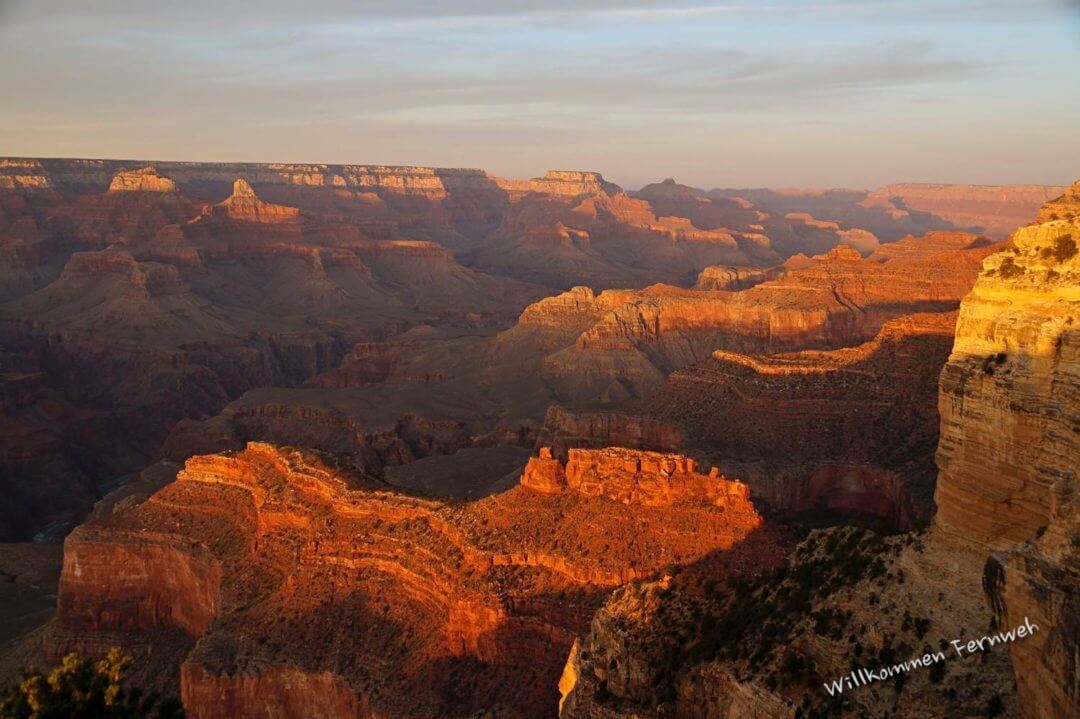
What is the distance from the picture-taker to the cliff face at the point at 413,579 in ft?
110

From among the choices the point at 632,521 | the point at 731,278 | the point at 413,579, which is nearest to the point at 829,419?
the point at 632,521

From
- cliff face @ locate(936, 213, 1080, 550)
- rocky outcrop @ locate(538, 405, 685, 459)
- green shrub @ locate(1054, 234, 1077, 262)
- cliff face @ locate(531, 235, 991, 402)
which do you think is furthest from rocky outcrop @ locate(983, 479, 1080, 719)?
cliff face @ locate(531, 235, 991, 402)

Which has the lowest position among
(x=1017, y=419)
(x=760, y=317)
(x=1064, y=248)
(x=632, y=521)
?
(x=760, y=317)

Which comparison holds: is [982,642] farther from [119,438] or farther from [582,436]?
[119,438]

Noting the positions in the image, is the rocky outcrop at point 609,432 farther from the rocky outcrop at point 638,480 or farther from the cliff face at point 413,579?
the cliff face at point 413,579

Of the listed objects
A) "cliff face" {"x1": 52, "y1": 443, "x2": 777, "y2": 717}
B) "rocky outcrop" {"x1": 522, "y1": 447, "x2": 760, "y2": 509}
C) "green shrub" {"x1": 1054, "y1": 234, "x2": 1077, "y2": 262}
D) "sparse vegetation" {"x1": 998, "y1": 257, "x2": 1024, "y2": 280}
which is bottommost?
"cliff face" {"x1": 52, "y1": 443, "x2": 777, "y2": 717}

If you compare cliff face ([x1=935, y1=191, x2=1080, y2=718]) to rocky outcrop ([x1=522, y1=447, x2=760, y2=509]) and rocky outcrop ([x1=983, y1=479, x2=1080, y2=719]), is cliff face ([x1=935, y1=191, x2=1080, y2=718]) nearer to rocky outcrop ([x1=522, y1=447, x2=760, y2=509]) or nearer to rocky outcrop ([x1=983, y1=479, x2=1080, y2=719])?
rocky outcrop ([x1=983, y1=479, x2=1080, y2=719])

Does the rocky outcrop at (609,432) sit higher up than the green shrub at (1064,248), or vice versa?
the green shrub at (1064,248)

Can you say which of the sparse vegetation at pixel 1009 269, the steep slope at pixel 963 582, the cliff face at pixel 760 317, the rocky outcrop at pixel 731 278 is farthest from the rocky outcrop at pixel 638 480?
the rocky outcrop at pixel 731 278

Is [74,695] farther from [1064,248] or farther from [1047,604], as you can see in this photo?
[1064,248]

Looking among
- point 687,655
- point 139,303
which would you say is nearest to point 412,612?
point 687,655

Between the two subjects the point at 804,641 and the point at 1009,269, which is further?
the point at 1009,269

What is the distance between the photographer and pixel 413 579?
37.0m

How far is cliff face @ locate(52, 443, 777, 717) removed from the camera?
33.5 meters
